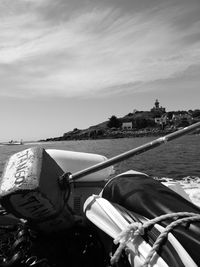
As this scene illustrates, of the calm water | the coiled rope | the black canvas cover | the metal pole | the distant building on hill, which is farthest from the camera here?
→ the distant building on hill

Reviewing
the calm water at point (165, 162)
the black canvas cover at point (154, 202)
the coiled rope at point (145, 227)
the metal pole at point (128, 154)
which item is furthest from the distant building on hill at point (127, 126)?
the coiled rope at point (145, 227)

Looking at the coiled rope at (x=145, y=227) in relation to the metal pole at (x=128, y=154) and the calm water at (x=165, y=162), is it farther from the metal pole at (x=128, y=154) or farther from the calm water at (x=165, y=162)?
the calm water at (x=165, y=162)

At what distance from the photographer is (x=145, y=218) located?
292cm

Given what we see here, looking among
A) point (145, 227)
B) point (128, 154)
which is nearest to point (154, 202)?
point (145, 227)

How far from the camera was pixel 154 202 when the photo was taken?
3.04 meters

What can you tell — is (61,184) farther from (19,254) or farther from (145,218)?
(145,218)

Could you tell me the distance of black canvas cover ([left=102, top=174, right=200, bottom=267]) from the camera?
2.38m

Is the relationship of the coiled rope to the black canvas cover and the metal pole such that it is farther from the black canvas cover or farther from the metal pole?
the metal pole

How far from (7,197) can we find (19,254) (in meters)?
0.57

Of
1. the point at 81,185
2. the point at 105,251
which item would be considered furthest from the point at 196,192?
the point at 105,251

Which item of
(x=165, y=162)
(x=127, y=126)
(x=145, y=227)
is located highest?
(x=127, y=126)

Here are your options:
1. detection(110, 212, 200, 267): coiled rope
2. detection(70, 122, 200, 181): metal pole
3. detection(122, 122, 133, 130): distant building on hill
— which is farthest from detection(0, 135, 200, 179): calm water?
detection(122, 122, 133, 130): distant building on hill

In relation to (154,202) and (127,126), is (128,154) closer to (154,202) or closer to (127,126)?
(154,202)

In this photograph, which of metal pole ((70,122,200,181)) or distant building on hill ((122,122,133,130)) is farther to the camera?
distant building on hill ((122,122,133,130))
